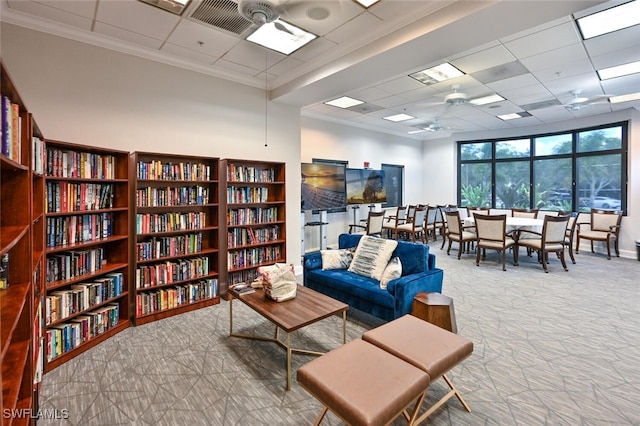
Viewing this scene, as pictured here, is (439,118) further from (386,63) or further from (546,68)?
(386,63)

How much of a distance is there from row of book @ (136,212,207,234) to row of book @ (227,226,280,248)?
428mm

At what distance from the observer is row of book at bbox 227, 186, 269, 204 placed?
13.9ft

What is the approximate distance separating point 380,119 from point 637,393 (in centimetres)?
648

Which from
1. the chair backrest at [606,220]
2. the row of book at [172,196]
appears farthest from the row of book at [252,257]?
the chair backrest at [606,220]

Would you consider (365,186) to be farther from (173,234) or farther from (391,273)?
(173,234)

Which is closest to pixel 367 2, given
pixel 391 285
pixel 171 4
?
pixel 171 4

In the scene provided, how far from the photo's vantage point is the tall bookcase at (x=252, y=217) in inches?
166

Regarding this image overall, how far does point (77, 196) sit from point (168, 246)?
1050 mm

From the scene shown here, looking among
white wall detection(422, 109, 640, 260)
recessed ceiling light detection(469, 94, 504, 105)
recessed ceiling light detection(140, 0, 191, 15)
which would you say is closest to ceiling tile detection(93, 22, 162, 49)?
recessed ceiling light detection(140, 0, 191, 15)

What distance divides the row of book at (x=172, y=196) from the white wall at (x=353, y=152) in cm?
322

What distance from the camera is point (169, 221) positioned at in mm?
3697

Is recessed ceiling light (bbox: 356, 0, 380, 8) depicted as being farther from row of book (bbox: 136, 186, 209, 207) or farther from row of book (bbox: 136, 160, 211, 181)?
row of book (bbox: 136, 186, 209, 207)

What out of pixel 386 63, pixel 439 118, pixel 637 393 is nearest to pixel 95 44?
pixel 386 63

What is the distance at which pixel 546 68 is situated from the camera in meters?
4.40
